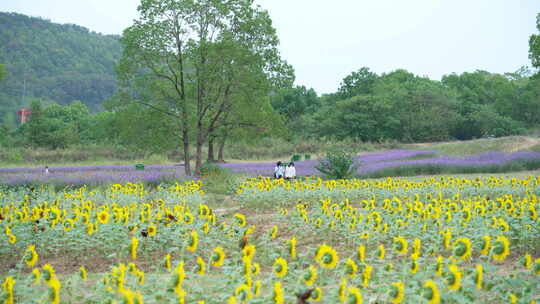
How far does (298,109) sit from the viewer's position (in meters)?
65.1

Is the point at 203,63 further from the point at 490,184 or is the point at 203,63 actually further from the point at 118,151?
the point at 118,151

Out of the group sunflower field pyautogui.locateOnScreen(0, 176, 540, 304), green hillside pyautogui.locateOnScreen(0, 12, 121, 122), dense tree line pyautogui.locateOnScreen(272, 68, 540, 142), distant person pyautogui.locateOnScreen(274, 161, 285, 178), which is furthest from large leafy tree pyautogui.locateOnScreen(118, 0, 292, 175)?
green hillside pyautogui.locateOnScreen(0, 12, 121, 122)

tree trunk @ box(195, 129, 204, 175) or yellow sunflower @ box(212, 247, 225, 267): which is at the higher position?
tree trunk @ box(195, 129, 204, 175)

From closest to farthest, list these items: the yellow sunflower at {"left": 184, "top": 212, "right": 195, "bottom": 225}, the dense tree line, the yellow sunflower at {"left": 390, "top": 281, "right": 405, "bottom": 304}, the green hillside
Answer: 1. the yellow sunflower at {"left": 390, "top": 281, "right": 405, "bottom": 304}
2. the yellow sunflower at {"left": 184, "top": 212, "right": 195, "bottom": 225}
3. the dense tree line
4. the green hillside

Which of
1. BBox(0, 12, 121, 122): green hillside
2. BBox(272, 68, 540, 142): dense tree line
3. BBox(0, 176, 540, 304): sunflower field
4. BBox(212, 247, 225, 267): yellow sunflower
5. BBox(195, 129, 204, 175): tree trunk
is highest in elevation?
BBox(0, 12, 121, 122): green hillside

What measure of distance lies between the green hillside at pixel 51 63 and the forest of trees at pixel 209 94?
0.63 ft

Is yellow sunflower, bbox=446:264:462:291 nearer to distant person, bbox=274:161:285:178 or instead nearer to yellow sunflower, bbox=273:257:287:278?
yellow sunflower, bbox=273:257:287:278

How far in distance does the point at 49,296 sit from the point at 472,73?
243ft

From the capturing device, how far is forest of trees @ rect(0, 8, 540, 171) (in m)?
18.0

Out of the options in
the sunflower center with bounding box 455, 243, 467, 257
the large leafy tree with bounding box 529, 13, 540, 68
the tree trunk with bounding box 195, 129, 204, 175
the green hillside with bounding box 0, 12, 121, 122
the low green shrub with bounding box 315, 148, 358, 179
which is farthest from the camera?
the green hillside with bounding box 0, 12, 121, 122

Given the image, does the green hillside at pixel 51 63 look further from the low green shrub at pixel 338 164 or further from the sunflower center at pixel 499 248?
the sunflower center at pixel 499 248

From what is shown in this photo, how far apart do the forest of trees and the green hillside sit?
0.63 feet

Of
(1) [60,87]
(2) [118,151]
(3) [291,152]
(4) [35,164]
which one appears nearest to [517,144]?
(3) [291,152]

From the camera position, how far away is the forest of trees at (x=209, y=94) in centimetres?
1798
